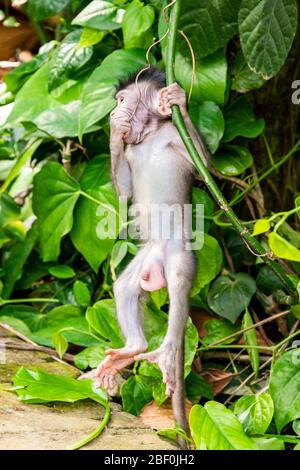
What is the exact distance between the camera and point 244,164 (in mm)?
2326

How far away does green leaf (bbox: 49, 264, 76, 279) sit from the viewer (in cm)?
254

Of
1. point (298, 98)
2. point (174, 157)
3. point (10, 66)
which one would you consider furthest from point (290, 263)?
point (10, 66)

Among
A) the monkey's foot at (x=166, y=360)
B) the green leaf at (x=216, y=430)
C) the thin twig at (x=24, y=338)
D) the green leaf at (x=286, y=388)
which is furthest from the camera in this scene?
the thin twig at (x=24, y=338)

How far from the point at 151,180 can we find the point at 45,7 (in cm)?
113

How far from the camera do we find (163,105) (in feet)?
5.14

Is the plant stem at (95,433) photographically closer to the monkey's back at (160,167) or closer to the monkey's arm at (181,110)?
the monkey's back at (160,167)

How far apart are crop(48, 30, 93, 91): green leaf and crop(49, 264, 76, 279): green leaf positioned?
563mm

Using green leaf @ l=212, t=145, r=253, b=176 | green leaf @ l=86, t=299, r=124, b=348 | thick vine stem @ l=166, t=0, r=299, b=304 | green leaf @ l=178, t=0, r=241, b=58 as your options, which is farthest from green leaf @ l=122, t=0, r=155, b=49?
green leaf @ l=86, t=299, r=124, b=348

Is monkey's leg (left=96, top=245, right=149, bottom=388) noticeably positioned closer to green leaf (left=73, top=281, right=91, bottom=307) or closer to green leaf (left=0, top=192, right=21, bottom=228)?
green leaf (left=73, top=281, right=91, bottom=307)

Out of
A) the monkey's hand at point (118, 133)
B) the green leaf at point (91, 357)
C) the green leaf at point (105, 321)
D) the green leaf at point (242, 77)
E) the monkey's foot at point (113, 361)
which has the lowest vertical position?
the green leaf at point (91, 357)

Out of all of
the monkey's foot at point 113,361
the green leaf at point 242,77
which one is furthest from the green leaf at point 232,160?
the monkey's foot at point 113,361

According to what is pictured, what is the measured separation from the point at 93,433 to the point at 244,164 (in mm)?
942

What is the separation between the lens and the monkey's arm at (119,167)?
1561mm
